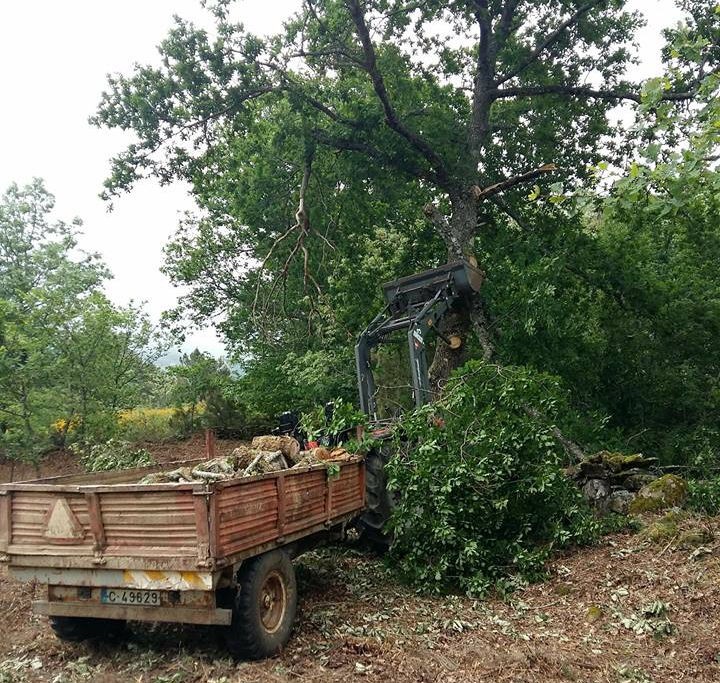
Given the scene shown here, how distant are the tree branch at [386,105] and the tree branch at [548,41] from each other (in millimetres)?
2581

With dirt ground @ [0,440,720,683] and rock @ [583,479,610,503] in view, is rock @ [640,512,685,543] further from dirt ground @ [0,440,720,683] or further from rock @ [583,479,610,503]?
rock @ [583,479,610,503]

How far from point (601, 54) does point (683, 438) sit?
26.2 feet

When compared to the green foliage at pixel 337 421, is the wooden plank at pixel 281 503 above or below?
below

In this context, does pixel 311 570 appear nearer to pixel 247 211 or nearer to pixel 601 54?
pixel 247 211

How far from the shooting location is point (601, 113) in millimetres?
13727

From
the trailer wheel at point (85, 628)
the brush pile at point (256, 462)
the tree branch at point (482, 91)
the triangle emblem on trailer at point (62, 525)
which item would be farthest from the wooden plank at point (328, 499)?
the tree branch at point (482, 91)

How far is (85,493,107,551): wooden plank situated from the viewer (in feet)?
14.7

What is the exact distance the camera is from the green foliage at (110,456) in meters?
11.4

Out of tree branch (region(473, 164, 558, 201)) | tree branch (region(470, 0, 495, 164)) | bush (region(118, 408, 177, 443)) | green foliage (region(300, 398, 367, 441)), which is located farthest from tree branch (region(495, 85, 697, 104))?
bush (region(118, 408, 177, 443))

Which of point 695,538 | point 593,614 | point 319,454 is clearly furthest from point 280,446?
point 695,538

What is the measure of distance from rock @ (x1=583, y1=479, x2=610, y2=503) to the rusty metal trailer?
4.60 m

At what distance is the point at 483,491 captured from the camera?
6.78 m

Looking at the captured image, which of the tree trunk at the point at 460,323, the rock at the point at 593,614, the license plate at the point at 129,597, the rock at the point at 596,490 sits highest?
the tree trunk at the point at 460,323

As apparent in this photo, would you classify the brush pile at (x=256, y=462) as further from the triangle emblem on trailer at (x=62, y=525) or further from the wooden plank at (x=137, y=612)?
the wooden plank at (x=137, y=612)
